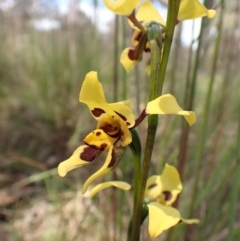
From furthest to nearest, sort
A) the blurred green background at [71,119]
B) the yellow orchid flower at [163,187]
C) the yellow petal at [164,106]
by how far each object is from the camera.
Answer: the blurred green background at [71,119] → the yellow orchid flower at [163,187] → the yellow petal at [164,106]

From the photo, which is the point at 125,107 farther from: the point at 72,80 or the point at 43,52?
the point at 43,52

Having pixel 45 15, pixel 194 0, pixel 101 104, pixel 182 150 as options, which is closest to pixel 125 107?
pixel 101 104

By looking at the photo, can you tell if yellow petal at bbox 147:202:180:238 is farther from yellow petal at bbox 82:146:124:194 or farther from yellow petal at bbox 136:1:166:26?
yellow petal at bbox 136:1:166:26

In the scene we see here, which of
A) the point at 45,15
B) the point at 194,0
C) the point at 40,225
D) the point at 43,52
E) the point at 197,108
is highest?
the point at 194,0

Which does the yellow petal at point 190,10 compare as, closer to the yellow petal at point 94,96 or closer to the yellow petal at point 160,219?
the yellow petal at point 94,96

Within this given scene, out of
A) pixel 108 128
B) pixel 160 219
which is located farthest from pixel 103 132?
pixel 160 219

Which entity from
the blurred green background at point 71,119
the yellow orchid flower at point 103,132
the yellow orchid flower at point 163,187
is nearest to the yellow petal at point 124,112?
the yellow orchid flower at point 103,132

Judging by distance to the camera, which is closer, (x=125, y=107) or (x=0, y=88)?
(x=125, y=107)
